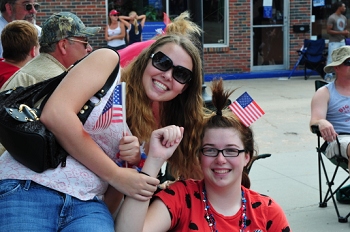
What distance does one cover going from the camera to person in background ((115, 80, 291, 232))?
2682 millimetres

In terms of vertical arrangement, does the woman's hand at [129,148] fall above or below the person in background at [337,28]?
below

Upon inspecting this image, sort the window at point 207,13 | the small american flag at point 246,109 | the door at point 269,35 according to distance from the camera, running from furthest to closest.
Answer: the door at point 269,35, the window at point 207,13, the small american flag at point 246,109

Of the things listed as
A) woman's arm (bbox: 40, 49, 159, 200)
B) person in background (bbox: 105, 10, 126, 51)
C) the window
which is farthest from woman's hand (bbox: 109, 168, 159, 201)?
the window

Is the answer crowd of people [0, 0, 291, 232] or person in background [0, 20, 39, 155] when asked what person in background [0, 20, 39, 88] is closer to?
person in background [0, 20, 39, 155]

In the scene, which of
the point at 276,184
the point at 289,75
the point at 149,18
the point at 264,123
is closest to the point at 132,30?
the point at 149,18

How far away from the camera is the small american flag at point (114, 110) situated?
238 centimetres

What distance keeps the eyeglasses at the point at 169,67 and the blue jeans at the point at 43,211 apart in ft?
2.30

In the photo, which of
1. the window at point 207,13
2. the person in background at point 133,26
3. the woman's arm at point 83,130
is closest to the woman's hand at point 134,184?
the woman's arm at point 83,130

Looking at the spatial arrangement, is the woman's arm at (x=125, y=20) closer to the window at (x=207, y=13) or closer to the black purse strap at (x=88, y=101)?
the window at (x=207, y=13)

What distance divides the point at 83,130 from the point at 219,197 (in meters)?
0.79

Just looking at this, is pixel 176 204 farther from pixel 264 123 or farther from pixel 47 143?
pixel 264 123

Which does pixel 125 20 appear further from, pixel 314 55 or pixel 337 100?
pixel 337 100

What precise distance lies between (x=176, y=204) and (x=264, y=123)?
6.97 metres

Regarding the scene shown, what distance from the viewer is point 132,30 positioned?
14.3 m
